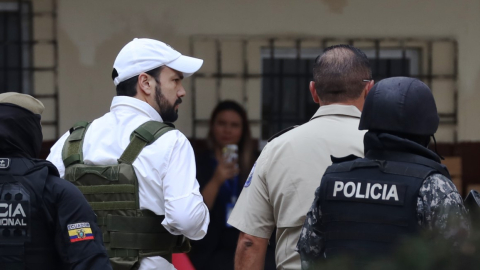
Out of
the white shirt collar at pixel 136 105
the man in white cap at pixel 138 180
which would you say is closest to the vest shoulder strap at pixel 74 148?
the man in white cap at pixel 138 180

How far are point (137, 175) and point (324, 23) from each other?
2986mm

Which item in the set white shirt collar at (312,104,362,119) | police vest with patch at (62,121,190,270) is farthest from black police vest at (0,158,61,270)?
white shirt collar at (312,104,362,119)

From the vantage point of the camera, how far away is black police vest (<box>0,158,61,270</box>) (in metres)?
2.15

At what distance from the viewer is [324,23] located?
5.17m

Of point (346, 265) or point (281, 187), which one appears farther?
point (281, 187)

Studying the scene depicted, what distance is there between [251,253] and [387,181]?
0.79m

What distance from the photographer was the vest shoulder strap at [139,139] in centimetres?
251

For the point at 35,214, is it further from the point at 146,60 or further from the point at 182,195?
the point at 146,60

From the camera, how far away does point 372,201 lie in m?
2.00

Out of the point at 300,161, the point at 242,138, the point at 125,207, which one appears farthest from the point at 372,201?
the point at 242,138

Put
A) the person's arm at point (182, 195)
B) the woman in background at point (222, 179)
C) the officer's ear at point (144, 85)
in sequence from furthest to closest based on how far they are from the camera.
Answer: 1. the woman in background at point (222, 179)
2. the officer's ear at point (144, 85)
3. the person's arm at point (182, 195)

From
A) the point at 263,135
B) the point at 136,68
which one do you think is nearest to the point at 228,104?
the point at 263,135

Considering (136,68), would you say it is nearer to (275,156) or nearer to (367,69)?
(275,156)

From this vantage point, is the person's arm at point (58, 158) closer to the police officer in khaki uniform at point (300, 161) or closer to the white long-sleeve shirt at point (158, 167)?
the white long-sleeve shirt at point (158, 167)
